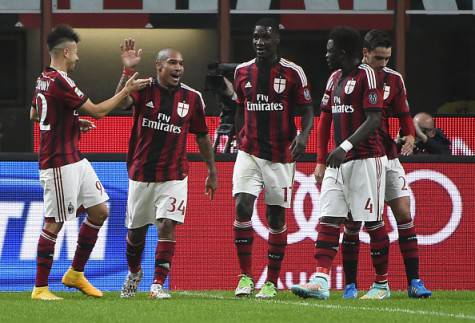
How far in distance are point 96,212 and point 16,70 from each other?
5183 millimetres

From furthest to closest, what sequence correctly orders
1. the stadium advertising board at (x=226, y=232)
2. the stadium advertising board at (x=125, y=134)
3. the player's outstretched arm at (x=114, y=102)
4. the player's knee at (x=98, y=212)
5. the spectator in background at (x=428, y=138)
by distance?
the stadium advertising board at (x=125, y=134) → the spectator in background at (x=428, y=138) → the stadium advertising board at (x=226, y=232) → the player's knee at (x=98, y=212) → the player's outstretched arm at (x=114, y=102)

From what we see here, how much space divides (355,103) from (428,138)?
3.29 meters

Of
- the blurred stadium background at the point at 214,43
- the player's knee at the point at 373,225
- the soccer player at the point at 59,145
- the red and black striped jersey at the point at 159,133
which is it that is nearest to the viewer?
the soccer player at the point at 59,145

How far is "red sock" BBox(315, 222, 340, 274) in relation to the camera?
1195cm

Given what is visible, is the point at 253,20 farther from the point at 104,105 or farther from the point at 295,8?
the point at 104,105

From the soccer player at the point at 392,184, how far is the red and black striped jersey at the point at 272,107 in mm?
644

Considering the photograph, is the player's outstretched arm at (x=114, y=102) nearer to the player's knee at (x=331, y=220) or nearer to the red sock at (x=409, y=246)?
the player's knee at (x=331, y=220)

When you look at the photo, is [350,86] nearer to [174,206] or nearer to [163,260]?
[174,206]

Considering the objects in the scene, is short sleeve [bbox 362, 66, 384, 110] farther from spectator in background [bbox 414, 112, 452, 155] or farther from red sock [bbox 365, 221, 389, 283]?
spectator in background [bbox 414, 112, 452, 155]

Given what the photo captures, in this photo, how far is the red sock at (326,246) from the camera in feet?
39.2

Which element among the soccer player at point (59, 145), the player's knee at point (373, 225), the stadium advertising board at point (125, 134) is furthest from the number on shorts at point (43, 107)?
the stadium advertising board at point (125, 134)

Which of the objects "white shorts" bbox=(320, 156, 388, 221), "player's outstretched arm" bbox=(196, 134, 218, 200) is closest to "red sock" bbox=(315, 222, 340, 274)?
"white shorts" bbox=(320, 156, 388, 221)

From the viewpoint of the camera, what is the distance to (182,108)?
40.2ft

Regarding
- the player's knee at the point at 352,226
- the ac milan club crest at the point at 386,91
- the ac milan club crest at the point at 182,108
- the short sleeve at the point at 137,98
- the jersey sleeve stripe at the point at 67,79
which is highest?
the jersey sleeve stripe at the point at 67,79
